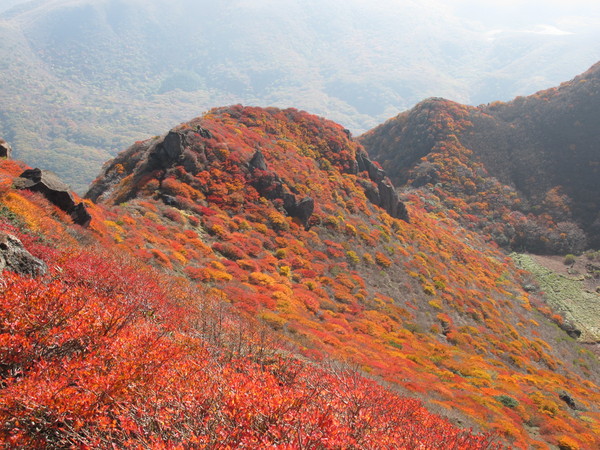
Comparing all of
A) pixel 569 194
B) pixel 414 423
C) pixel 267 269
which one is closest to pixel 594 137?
pixel 569 194

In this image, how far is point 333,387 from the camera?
8266 millimetres

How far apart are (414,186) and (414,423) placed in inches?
2888

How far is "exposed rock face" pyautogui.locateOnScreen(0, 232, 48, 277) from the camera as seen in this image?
8.17 m

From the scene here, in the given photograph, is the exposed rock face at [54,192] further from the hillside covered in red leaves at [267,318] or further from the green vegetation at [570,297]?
the green vegetation at [570,297]

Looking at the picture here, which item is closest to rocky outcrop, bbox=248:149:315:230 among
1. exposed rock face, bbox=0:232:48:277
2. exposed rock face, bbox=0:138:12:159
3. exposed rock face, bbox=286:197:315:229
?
exposed rock face, bbox=286:197:315:229

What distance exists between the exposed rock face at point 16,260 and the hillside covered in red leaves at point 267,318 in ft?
1.35

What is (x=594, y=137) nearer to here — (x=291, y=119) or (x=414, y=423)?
(x=291, y=119)

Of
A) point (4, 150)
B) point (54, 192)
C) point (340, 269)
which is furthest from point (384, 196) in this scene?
point (4, 150)

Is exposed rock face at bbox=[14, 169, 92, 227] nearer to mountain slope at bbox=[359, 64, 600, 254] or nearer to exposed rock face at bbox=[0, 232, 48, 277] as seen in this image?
exposed rock face at bbox=[0, 232, 48, 277]

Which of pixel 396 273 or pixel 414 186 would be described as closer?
pixel 396 273

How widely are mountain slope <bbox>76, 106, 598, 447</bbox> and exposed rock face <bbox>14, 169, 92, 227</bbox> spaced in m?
1.44

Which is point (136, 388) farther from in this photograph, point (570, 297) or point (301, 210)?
point (570, 297)

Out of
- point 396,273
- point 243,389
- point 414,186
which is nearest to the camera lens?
point 243,389

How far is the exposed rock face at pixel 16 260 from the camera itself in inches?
322
